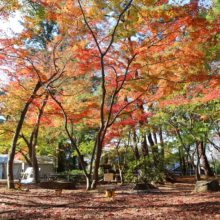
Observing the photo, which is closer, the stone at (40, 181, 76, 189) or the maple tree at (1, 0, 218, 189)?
the maple tree at (1, 0, 218, 189)

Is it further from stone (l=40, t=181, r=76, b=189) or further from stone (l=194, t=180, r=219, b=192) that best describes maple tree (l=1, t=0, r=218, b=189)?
stone (l=194, t=180, r=219, b=192)

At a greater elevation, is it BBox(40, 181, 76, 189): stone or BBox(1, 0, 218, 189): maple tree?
BBox(1, 0, 218, 189): maple tree

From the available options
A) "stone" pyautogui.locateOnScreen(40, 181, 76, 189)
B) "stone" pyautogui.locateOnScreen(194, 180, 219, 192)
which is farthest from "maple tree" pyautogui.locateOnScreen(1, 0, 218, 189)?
"stone" pyautogui.locateOnScreen(194, 180, 219, 192)

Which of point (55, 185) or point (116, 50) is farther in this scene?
point (55, 185)

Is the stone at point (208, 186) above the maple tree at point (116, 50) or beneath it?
beneath

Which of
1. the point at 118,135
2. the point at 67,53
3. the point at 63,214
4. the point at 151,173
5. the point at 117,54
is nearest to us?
the point at 63,214

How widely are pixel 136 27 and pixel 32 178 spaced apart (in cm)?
892

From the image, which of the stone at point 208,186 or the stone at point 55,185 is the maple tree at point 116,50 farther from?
the stone at point 208,186

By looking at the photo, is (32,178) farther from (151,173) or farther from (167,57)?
(167,57)

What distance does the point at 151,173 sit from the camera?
10445 mm

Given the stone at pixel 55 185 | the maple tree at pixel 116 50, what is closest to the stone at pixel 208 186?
the maple tree at pixel 116 50

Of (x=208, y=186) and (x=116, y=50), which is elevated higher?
(x=116, y=50)

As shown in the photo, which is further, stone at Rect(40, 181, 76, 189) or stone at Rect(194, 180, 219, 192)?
stone at Rect(40, 181, 76, 189)

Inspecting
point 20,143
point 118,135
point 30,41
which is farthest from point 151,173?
point 30,41
